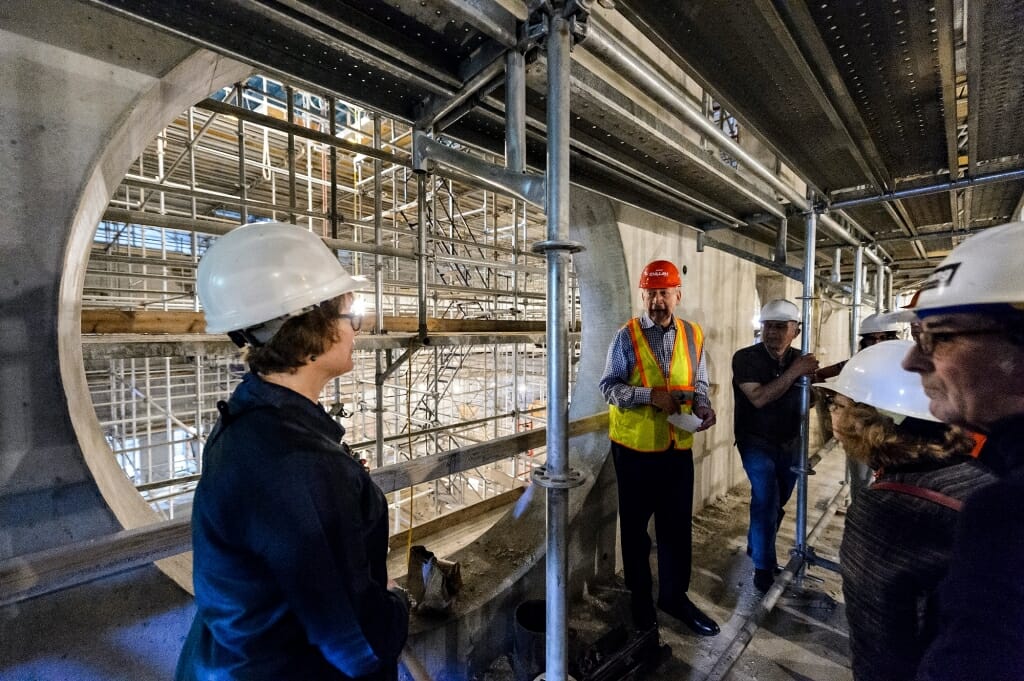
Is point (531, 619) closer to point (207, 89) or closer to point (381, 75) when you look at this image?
point (381, 75)

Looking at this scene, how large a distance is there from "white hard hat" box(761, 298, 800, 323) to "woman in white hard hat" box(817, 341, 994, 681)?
1.69 metres

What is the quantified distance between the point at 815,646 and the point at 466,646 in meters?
2.04

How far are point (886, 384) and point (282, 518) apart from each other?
6.56ft

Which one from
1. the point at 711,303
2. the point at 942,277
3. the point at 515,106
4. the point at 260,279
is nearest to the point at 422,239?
the point at 515,106

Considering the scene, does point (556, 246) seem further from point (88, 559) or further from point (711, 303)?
point (711, 303)

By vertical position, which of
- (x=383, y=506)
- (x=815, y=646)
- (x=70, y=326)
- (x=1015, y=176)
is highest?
(x=1015, y=176)

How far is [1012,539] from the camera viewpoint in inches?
23.2

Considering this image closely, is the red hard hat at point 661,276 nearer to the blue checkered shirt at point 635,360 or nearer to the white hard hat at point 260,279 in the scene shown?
the blue checkered shirt at point 635,360

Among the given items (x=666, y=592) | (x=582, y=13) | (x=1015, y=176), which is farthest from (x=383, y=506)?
(x=1015, y=176)

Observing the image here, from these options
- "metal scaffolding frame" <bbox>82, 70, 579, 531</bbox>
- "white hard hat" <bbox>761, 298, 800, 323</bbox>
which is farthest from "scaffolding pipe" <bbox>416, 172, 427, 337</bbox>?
"white hard hat" <bbox>761, 298, 800, 323</bbox>

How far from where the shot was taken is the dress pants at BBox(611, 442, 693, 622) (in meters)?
2.35

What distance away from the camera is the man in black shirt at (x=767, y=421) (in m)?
2.79

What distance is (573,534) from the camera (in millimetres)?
2752

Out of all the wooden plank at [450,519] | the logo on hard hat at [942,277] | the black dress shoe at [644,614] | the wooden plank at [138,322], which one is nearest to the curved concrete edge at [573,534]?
the black dress shoe at [644,614]
